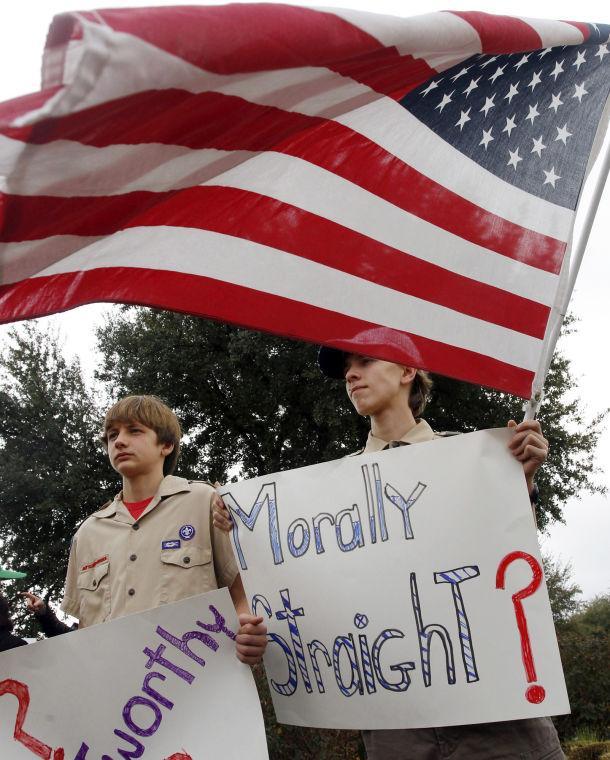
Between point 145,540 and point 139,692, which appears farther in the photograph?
point 145,540

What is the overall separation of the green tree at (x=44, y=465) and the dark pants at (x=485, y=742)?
19197mm

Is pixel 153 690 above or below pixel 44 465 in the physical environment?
below

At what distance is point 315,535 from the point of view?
2.64m

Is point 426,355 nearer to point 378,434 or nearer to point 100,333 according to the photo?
point 378,434

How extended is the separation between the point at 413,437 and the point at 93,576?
4.26 ft

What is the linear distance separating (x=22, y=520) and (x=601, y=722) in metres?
14.7

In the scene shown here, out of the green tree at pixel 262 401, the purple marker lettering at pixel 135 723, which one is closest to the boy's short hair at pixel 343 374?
the purple marker lettering at pixel 135 723

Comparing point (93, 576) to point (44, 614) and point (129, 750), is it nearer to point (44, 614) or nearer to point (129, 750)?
point (44, 614)

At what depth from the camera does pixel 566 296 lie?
2580mm

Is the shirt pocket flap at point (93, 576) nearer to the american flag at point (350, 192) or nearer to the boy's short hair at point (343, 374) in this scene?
the boy's short hair at point (343, 374)

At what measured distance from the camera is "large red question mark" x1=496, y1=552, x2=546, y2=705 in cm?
221

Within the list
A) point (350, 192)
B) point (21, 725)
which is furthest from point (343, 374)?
point (21, 725)

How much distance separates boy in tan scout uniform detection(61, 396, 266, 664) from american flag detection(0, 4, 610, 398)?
0.97 metres

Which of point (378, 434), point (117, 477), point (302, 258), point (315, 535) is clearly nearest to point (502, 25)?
point (302, 258)
